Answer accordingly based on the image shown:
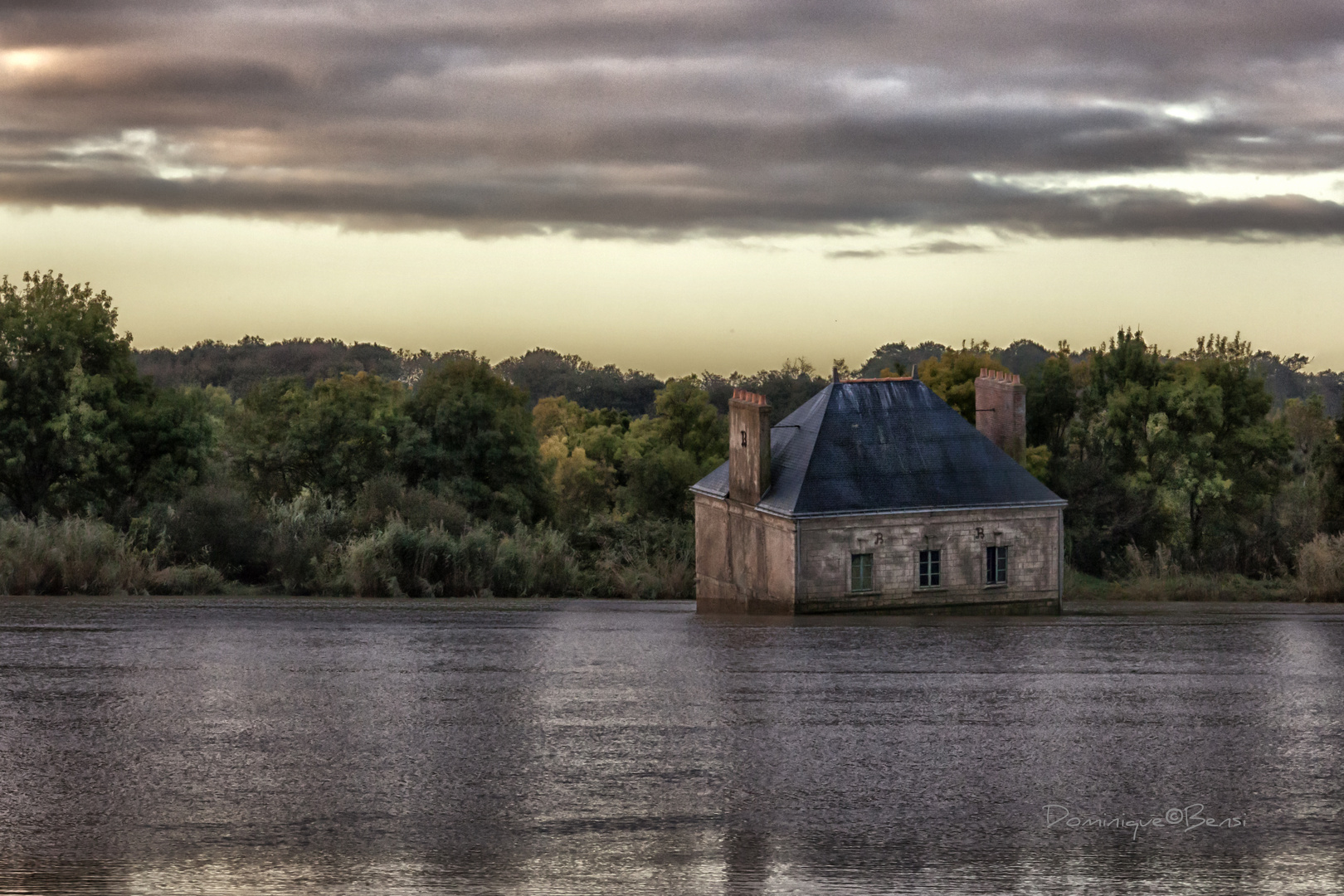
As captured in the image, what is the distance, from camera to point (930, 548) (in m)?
30.7

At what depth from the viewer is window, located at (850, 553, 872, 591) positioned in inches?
Result: 1171

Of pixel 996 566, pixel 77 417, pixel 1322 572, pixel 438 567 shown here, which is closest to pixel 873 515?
pixel 996 566

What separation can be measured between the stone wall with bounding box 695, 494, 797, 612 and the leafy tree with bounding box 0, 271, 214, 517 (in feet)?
52.5

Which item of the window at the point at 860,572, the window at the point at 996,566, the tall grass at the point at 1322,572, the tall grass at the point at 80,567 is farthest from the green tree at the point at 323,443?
the tall grass at the point at 1322,572

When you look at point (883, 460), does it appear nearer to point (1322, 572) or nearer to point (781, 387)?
point (1322, 572)

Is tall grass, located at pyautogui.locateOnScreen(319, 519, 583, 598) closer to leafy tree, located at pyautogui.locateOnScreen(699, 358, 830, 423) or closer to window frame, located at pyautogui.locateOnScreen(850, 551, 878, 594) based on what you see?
window frame, located at pyautogui.locateOnScreen(850, 551, 878, 594)

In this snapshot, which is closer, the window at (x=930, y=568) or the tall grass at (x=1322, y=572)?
the window at (x=930, y=568)

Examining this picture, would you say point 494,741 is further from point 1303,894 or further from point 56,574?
point 56,574

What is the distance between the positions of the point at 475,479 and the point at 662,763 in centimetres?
4276

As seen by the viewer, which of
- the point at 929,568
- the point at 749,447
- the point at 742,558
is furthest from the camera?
the point at 742,558

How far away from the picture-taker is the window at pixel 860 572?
97.6 feet

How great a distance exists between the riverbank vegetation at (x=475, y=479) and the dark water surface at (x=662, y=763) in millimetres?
11071

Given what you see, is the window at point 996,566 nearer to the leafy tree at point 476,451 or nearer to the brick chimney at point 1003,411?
the brick chimney at point 1003,411

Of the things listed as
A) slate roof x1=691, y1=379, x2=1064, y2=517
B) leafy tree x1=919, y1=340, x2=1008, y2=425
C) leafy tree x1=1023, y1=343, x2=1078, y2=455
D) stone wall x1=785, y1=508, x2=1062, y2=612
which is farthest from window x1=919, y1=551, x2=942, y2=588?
leafy tree x1=1023, y1=343, x2=1078, y2=455
